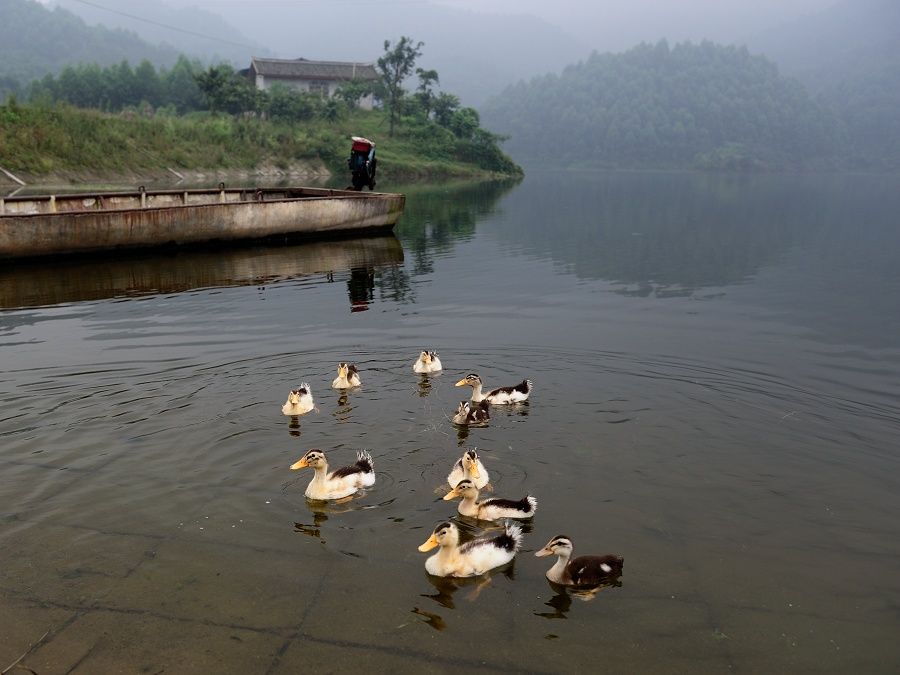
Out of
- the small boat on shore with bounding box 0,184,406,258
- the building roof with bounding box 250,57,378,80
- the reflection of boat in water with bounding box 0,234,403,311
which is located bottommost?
the reflection of boat in water with bounding box 0,234,403,311

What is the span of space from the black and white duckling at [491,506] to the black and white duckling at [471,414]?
2644 millimetres

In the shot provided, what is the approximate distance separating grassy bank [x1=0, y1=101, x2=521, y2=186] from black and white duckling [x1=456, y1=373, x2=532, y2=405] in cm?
4994

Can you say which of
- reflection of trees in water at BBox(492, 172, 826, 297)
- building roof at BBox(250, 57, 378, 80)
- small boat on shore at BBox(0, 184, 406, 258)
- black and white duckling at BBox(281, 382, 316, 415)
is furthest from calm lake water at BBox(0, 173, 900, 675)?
building roof at BBox(250, 57, 378, 80)

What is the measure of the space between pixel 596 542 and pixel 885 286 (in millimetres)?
22525

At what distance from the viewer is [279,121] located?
86312 mm

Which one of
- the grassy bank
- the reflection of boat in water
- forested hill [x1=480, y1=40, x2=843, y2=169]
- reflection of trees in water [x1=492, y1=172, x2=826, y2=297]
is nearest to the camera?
the reflection of boat in water

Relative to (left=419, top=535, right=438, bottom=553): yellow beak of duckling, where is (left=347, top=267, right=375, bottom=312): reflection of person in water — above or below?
above

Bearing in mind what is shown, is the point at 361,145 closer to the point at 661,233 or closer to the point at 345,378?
the point at 661,233

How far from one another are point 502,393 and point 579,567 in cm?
500

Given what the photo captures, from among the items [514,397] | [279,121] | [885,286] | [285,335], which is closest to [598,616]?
[514,397]

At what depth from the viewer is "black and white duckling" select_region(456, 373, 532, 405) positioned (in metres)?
12.5

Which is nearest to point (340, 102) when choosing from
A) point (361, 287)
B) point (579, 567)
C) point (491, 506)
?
point (361, 287)

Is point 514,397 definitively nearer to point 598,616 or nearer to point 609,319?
point 598,616

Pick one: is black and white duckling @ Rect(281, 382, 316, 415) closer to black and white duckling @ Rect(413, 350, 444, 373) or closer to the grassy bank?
black and white duckling @ Rect(413, 350, 444, 373)
